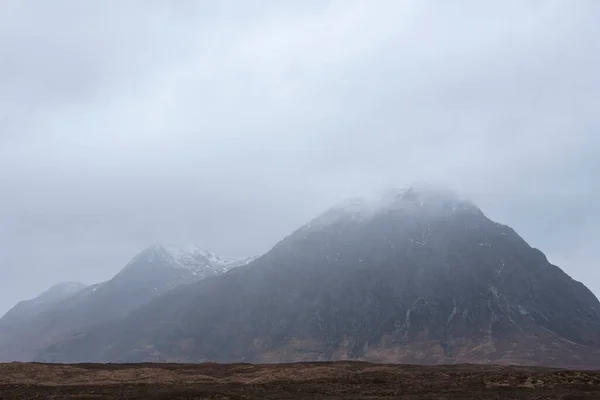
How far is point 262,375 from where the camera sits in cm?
8438

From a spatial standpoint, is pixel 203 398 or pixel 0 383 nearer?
pixel 203 398

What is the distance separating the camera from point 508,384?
6962 cm

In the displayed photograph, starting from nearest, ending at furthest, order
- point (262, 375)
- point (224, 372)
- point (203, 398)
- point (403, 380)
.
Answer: point (203, 398) < point (403, 380) < point (262, 375) < point (224, 372)

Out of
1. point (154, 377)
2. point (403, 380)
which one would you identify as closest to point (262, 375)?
point (154, 377)

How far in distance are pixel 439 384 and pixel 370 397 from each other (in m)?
16.3

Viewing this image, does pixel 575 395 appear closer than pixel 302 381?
Yes

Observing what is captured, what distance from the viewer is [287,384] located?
72.8 metres

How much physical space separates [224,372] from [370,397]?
39.7 meters

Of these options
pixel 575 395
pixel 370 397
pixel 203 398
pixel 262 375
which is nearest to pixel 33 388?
pixel 203 398

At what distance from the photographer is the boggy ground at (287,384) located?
6138 centimetres

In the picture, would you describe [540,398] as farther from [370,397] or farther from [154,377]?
[154,377]

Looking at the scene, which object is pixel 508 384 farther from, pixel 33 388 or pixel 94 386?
pixel 33 388

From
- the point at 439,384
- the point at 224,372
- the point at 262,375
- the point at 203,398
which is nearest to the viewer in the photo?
the point at 203,398

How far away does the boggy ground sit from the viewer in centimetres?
6138
